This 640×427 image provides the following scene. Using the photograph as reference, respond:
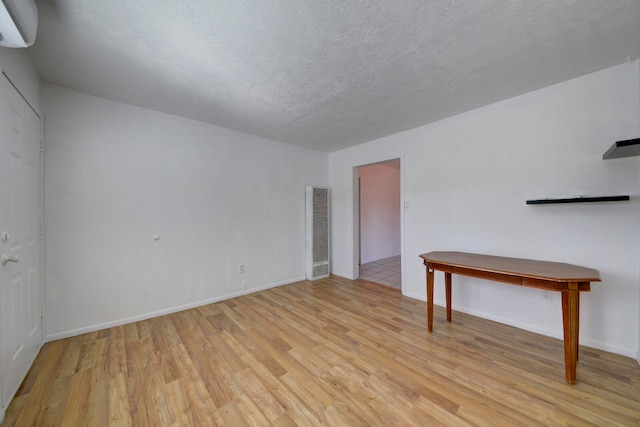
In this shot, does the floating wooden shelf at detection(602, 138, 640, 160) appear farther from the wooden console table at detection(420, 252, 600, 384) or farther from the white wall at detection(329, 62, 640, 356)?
the wooden console table at detection(420, 252, 600, 384)

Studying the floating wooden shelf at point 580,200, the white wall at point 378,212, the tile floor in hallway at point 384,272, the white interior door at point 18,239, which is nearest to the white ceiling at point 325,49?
the white interior door at point 18,239

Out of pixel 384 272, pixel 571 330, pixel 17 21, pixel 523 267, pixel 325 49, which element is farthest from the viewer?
pixel 384 272

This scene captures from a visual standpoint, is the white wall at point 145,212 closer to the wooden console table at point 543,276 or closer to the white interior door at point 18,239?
the white interior door at point 18,239

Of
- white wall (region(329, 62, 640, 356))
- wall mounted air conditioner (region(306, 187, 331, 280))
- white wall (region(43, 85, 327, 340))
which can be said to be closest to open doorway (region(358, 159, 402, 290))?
wall mounted air conditioner (region(306, 187, 331, 280))

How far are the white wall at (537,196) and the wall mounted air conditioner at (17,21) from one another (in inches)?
143

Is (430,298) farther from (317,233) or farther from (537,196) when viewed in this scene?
(317,233)

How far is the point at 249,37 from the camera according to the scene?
157 centimetres

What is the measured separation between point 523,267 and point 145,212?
394cm

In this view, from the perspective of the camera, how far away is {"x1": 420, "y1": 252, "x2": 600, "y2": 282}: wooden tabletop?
162 centimetres

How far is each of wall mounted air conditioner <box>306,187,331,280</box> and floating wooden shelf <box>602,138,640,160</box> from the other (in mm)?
3385

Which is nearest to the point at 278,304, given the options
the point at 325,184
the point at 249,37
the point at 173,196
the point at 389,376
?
the point at 389,376

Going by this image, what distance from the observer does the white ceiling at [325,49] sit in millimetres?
1370

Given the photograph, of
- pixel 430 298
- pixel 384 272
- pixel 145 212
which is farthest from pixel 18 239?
pixel 384 272

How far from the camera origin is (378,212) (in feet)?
20.0
